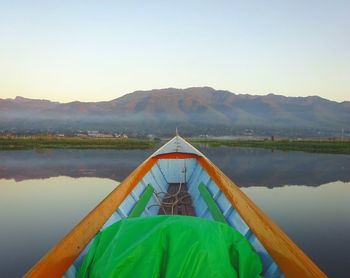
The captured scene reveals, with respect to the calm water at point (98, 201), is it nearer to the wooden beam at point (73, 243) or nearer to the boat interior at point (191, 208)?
the boat interior at point (191, 208)

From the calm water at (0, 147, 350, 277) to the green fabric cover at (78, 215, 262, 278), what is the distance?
4801 millimetres

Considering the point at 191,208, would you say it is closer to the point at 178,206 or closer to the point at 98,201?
the point at 178,206

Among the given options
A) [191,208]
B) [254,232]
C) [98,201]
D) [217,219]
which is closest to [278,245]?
[254,232]

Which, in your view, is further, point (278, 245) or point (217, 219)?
point (217, 219)

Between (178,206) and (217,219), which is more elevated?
(217,219)

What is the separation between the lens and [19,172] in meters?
22.0

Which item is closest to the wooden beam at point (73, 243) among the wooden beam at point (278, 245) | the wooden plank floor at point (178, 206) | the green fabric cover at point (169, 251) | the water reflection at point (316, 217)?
the green fabric cover at point (169, 251)

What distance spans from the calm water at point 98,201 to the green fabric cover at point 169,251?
15.8 feet

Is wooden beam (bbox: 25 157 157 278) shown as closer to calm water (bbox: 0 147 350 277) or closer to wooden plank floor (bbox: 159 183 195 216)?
wooden plank floor (bbox: 159 183 195 216)

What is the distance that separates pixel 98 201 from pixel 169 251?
11.2m

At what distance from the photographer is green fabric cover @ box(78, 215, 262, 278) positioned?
2588mm

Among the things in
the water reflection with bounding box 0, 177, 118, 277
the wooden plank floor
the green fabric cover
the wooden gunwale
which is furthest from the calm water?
the green fabric cover

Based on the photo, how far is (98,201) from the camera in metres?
13.4

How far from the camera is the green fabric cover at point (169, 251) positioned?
259 centimetres
